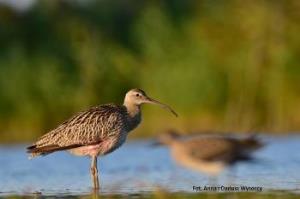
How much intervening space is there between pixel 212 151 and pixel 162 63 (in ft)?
43.2

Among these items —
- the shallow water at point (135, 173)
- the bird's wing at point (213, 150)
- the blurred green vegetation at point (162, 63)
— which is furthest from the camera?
the blurred green vegetation at point (162, 63)

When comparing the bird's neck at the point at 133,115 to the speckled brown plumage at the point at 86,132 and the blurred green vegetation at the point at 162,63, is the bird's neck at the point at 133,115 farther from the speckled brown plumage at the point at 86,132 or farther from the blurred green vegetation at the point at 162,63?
the blurred green vegetation at the point at 162,63

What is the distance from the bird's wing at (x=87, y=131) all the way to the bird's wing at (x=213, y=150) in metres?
2.77

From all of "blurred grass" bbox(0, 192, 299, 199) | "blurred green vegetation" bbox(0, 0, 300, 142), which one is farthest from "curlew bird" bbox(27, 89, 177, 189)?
"blurred green vegetation" bbox(0, 0, 300, 142)

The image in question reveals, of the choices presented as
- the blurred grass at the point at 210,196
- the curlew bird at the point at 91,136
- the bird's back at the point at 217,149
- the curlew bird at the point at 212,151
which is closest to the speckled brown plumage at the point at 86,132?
the curlew bird at the point at 91,136

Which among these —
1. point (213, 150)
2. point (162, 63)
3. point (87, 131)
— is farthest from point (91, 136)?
point (162, 63)

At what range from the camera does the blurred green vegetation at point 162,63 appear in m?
25.1

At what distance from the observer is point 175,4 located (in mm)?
27906

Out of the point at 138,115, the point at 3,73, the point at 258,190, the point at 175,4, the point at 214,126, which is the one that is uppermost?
the point at 175,4

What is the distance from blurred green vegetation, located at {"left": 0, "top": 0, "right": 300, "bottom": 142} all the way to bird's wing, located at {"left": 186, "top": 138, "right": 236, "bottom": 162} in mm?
10541

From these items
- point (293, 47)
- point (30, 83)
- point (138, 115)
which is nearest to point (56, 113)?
point (30, 83)

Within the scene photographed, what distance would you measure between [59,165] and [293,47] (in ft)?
25.8

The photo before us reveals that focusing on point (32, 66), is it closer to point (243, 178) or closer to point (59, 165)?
point (59, 165)

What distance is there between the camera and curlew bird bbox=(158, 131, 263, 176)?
13.2 metres
